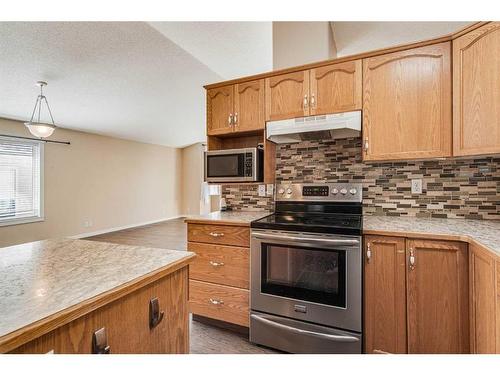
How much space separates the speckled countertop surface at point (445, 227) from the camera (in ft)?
4.36

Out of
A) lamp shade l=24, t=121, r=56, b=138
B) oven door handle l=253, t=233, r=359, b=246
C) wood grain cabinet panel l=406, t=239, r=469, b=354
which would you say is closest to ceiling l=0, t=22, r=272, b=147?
lamp shade l=24, t=121, r=56, b=138

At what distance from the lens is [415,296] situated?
1509mm

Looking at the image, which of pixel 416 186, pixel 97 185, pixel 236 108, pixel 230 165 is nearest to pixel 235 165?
pixel 230 165

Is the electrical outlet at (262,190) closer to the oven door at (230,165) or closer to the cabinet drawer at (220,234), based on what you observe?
the oven door at (230,165)

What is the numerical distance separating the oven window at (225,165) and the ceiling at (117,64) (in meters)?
1.54

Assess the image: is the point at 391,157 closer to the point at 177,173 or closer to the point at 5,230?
the point at 5,230

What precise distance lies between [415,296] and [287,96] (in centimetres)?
169

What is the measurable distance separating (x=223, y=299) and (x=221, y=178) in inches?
40.7

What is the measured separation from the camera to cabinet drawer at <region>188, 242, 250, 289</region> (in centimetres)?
197

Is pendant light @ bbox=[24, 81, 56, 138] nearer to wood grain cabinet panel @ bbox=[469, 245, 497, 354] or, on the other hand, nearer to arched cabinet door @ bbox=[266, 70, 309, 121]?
arched cabinet door @ bbox=[266, 70, 309, 121]

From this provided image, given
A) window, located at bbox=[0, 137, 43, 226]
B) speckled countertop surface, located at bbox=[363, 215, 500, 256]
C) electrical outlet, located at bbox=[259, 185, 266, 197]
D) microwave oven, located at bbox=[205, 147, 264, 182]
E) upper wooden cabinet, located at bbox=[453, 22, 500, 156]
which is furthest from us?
window, located at bbox=[0, 137, 43, 226]

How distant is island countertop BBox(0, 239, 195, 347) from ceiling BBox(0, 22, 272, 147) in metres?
2.61

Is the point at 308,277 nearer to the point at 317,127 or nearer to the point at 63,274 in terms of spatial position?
the point at 317,127
